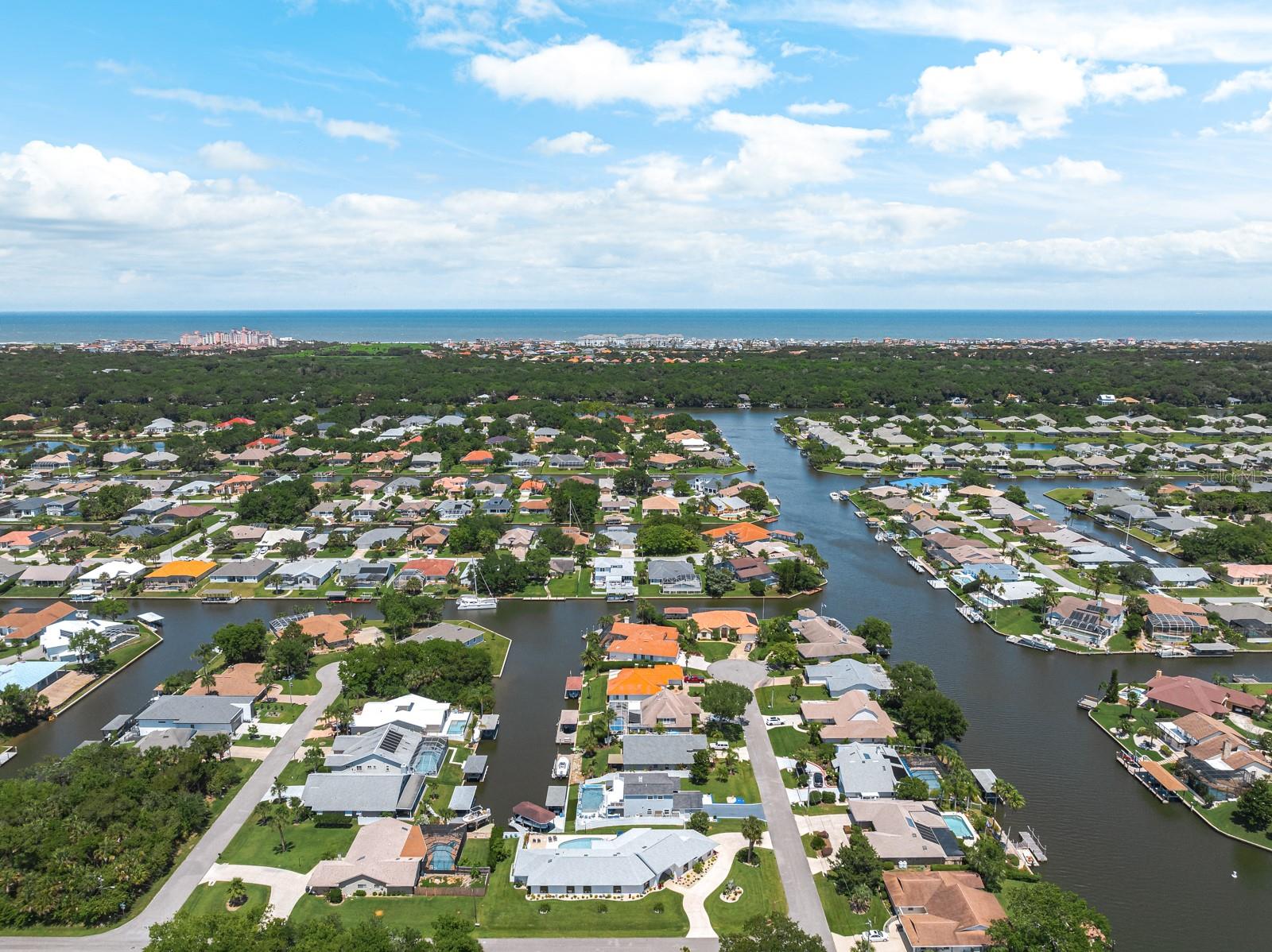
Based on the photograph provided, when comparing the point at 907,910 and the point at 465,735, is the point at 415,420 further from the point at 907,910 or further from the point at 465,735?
the point at 907,910

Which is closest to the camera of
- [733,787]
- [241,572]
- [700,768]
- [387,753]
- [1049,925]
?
[1049,925]

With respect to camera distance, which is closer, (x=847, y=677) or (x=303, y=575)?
(x=847, y=677)

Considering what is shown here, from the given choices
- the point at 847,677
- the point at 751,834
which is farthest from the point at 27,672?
the point at 847,677

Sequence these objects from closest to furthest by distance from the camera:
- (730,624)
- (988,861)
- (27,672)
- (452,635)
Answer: (988,861)
(27,672)
(452,635)
(730,624)

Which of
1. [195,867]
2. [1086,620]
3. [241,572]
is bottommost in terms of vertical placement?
[195,867]

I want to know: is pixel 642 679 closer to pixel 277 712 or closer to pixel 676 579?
pixel 676 579

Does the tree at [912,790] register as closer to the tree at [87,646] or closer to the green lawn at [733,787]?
the green lawn at [733,787]

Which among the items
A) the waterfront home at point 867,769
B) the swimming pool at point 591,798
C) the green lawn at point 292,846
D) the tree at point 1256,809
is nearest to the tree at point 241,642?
the green lawn at point 292,846

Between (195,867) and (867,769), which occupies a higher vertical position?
(867,769)
